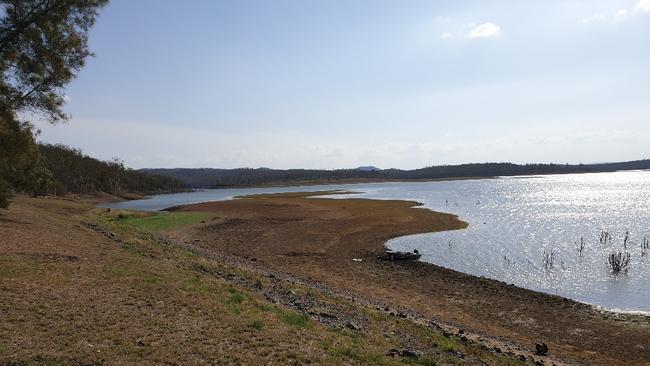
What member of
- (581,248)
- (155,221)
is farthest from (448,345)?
(155,221)

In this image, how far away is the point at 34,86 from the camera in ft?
48.5

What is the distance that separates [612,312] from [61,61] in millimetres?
23693

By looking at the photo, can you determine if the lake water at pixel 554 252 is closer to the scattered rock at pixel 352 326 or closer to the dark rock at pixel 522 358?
the dark rock at pixel 522 358

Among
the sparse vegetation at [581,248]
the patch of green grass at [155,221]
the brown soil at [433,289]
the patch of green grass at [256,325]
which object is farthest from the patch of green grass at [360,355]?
the patch of green grass at [155,221]

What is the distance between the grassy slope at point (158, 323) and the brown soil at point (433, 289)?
523 centimetres

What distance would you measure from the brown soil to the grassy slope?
17.2 ft

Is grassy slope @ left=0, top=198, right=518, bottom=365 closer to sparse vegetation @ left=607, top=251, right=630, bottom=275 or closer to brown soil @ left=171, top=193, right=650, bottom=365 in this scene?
brown soil @ left=171, top=193, right=650, bottom=365

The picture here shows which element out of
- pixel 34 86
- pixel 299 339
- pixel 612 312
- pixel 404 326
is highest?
pixel 34 86

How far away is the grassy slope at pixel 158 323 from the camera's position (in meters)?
9.09

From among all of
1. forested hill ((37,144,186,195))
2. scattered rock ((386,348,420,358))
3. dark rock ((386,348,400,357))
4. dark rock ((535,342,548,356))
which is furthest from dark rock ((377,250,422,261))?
forested hill ((37,144,186,195))

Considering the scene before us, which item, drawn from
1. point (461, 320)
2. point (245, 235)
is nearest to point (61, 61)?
point (461, 320)

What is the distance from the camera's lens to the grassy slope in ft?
29.8

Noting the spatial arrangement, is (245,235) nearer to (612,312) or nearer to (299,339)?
(612,312)

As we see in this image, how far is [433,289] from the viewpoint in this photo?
24.5 metres
